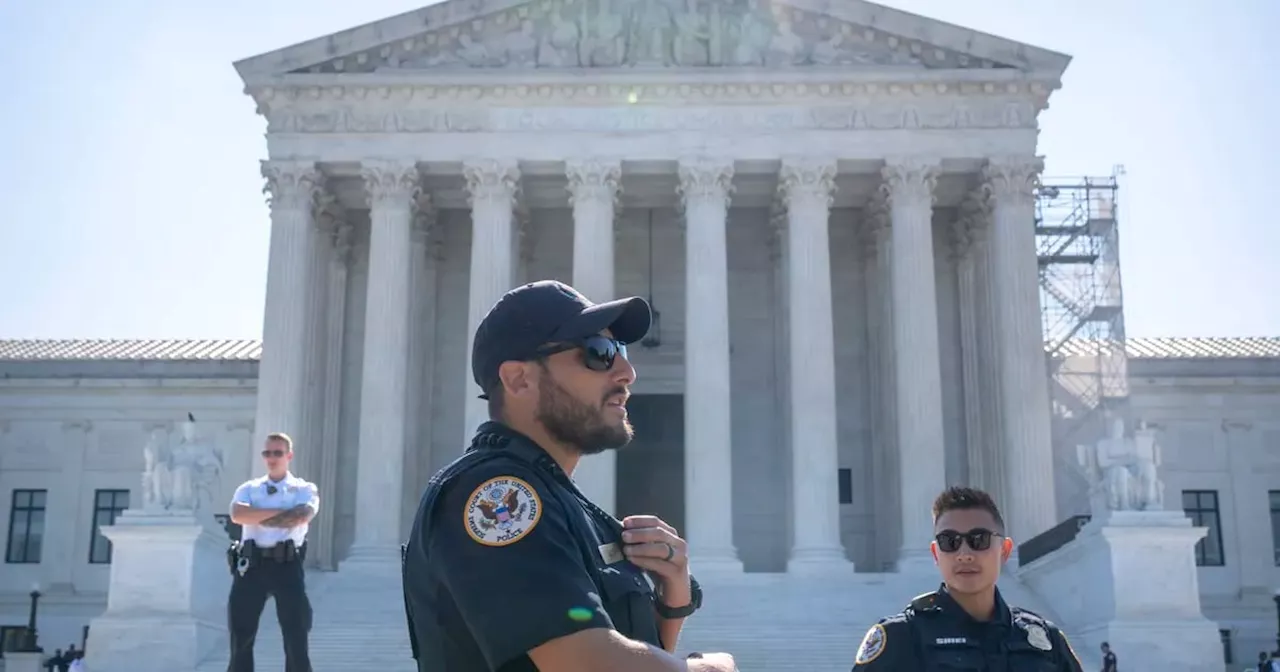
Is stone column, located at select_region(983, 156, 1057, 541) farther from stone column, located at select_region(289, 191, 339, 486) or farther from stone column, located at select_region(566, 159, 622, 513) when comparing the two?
stone column, located at select_region(289, 191, 339, 486)

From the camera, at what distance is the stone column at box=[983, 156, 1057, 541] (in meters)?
37.3

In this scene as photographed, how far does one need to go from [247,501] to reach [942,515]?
810cm

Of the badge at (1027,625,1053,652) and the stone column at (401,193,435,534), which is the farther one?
the stone column at (401,193,435,534)

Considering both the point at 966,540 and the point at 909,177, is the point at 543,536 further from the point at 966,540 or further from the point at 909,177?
the point at 909,177

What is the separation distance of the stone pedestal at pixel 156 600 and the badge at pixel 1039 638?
2575 centimetres

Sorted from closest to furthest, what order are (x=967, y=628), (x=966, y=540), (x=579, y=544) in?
(x=579, y=544)
(x=967, y=628)
(x=966, y=540)

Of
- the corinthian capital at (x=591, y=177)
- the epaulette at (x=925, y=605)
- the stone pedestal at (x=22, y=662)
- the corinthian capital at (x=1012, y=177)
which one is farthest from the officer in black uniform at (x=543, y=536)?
the corinthian capital at (x=1012, y=177)

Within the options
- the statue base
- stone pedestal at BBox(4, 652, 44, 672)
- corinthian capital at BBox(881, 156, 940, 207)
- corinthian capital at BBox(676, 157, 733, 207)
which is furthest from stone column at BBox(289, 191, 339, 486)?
the statue base

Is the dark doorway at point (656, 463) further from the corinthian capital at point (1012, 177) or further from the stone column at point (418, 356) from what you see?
the corinthian capital at point (1012, 177)

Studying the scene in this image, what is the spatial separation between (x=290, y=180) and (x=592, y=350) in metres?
37.6

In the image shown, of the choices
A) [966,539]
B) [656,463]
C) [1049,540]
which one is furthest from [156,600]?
[966,539]

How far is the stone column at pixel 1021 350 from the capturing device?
37.3m

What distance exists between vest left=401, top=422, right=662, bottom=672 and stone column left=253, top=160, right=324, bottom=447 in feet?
117

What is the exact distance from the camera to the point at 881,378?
43250mm
